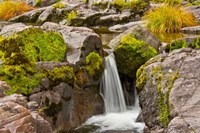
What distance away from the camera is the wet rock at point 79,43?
940cm

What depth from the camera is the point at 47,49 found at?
28.7 ft

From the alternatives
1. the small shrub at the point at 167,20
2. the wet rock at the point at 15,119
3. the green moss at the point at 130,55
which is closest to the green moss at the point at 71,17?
the small shrub at the point at 167,20

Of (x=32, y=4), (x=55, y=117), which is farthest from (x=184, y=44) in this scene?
(x=32, y=4)

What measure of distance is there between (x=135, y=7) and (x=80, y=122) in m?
12.7

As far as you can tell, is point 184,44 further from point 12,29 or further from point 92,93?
point 12,29

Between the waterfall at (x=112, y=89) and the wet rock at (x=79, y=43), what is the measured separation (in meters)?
0.70

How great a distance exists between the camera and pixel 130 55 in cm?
1056

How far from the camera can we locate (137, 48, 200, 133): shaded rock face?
5.87 m

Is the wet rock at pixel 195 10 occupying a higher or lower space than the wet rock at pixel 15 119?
lower

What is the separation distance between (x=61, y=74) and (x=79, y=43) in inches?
65.7

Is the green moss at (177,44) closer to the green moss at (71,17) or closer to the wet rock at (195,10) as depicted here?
→ the wet rock at (195,10)

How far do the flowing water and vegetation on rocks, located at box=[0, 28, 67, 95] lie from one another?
164 cm

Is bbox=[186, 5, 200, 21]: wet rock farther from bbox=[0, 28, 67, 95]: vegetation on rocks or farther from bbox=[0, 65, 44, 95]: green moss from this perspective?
bbox=[0, 65, 44, 95]: green moss

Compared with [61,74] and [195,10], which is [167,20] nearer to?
[195,10]
